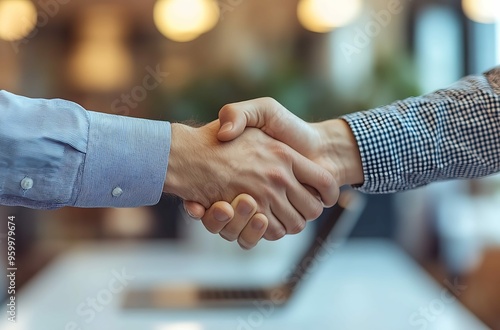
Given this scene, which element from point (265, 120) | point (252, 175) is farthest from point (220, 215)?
point (265, 120)

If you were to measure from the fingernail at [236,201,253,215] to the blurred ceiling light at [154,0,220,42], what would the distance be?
2.11 m

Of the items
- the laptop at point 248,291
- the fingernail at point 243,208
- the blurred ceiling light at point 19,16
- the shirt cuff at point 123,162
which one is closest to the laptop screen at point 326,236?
the laptop at point 248,291

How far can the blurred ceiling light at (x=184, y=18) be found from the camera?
3164mm

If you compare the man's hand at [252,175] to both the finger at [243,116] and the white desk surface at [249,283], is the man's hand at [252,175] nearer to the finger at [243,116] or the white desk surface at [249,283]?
the finger at [243,116]

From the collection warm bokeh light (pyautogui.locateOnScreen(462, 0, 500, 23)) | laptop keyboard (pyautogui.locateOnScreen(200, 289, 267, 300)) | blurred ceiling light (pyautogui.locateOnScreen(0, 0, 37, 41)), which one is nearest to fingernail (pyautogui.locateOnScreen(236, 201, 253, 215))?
laptop keyboard (pyautogui.locateOnScreen(200, 289, 267, 300))

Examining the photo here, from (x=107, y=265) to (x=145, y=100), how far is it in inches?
46.0

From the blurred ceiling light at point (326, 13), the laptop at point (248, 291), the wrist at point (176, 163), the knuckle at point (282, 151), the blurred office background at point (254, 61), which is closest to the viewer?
the wrist at point (176, 163)

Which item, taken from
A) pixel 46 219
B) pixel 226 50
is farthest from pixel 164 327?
pixel 226 50

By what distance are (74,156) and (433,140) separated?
68 cm

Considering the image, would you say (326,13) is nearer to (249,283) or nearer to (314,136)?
(249,283)

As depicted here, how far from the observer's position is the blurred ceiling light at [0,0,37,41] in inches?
122

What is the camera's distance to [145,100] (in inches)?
123

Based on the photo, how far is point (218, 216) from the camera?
3.84ft

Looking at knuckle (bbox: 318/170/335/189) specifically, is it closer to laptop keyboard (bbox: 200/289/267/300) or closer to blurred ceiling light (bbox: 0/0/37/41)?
laptop keyboard (bbox: 200/289/267/300)
